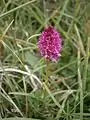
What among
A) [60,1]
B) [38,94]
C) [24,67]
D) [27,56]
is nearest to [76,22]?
[60,1]

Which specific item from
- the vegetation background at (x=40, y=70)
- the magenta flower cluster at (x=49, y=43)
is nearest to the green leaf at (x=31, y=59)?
the vegetation background at (x=40, y=70)

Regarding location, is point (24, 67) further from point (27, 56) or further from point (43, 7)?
point (43, 7)

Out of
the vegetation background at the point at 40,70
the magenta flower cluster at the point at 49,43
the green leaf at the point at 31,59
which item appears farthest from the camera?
the green leaf at the point at 31,59

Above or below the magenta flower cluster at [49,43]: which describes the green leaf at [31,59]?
below

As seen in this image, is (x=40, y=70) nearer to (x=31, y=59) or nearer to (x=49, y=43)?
(x=31, y=59)

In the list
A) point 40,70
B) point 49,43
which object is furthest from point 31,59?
point 49,43

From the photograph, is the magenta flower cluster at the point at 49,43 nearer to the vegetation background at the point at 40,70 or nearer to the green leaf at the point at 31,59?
the vegetation background at the point at 40,70

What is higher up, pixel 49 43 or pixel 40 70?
pixel 49 43

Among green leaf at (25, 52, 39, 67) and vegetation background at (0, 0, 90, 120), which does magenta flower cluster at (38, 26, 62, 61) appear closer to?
vegetation background at (0, 0, 90, 120)

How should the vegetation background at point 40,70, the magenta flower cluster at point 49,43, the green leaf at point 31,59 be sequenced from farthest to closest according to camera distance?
the green leaf at point 31,59 < the vegetation background at point 40,70 < the magenta flower cluster at point 49,43
